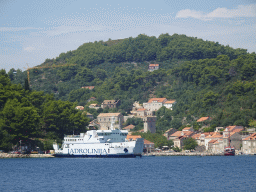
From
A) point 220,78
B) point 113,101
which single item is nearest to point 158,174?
point 220,78

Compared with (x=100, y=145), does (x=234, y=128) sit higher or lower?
higher

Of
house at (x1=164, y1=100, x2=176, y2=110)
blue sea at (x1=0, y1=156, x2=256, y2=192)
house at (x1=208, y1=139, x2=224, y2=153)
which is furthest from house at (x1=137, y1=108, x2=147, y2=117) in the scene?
blue sea at (x1=0, y1=156, x2=256, y2=192)

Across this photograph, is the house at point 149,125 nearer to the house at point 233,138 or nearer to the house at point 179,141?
the house at point 179,141

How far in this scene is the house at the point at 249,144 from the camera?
101 m

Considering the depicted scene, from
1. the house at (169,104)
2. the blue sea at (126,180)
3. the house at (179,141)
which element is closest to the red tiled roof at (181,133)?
the house at (179,141)

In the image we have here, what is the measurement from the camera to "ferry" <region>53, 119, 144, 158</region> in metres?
87.8

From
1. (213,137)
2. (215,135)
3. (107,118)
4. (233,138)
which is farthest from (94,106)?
(233,138)

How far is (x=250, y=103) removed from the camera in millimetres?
123000

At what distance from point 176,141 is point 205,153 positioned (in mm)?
12337

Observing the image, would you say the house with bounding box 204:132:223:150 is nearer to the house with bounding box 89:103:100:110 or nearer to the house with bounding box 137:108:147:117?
the house with bounding box 137:108:147:117

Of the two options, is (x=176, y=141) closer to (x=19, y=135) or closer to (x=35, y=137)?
(x=35, y=137)

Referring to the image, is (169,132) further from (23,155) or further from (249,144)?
(23,155)

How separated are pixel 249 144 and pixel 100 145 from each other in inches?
1304

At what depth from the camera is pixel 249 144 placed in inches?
4006
